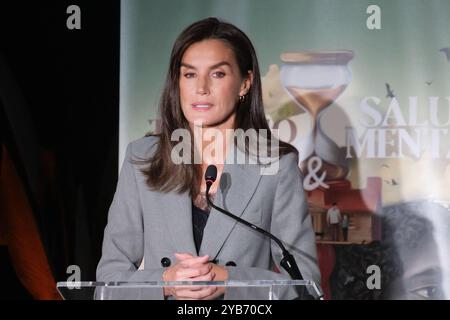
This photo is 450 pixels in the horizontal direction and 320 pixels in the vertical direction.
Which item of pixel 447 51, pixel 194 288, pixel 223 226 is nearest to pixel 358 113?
pixel 447 51

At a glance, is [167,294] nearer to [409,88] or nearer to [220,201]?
[220,201]

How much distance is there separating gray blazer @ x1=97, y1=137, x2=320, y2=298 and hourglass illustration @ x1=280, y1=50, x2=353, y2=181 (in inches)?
19.4

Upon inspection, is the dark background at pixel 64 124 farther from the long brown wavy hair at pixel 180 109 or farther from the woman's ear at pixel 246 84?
the woman's ear at pixel 246 84

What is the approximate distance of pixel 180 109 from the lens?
12.4 ft

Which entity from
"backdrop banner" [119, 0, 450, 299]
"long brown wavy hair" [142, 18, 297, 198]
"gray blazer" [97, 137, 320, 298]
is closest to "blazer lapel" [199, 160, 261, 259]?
"gray blazer" [97, 137, 320, 298]

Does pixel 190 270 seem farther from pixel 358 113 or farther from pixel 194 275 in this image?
pixel 358 113

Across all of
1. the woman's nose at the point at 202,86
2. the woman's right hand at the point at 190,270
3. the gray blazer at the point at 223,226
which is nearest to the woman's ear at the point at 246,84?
the woman's nose at the point at 202,86

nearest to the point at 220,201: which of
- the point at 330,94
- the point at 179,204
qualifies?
the point at 179,204

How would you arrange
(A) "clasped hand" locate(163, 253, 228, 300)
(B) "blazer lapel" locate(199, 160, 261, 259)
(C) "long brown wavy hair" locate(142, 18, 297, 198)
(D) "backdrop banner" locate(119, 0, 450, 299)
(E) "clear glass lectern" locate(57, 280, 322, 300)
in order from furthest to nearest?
1. (D) "backdrop banner" locate(119, 0, 450, 299)
2. (C) "long brown wavy hair" locate(142, 18, 297, 198)
3. (B) "blazer lapel" locate(199, 160, 261, 259)
4. (A) "clasped hand" locate(163, 253, 228, 300)
5. (E) "clear glass lectern" locate(57, 280, 322, 300)

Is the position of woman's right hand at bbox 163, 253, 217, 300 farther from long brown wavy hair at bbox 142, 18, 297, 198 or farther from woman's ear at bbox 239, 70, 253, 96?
woman's ear at bbox 239, 70, 253, 96

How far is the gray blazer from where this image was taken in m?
3.42

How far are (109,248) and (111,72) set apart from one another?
41.6 inches

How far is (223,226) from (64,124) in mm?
1157

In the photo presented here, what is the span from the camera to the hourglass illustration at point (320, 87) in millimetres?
4086
